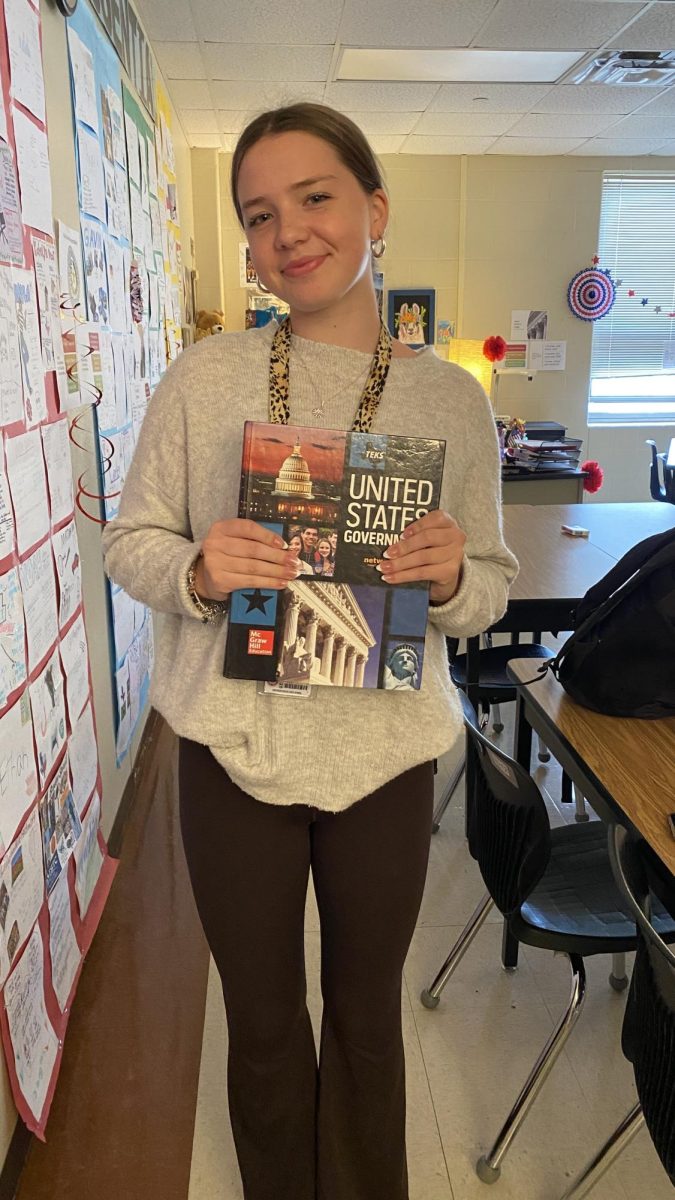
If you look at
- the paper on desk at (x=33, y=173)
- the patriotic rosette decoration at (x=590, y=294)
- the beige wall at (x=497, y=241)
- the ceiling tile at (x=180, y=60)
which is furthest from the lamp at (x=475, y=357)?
the paper on desk at (x=33, y=173)

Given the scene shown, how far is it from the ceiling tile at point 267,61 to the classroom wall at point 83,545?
43.5 inches

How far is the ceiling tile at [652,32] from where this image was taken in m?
3.10

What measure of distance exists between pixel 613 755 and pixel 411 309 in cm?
462

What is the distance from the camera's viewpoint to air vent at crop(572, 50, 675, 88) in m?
3.51

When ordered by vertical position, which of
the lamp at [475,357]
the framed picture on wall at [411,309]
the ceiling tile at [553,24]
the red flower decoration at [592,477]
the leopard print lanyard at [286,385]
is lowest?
the red flower decoration at [592,477]

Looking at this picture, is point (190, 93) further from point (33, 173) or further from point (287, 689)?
point (287, 689)

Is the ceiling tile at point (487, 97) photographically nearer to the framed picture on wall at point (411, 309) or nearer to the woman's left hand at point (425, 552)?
the framed picture on wall at point (411, 309)

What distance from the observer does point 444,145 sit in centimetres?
493

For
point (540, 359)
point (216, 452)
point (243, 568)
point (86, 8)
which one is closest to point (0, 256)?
point (216, 452)

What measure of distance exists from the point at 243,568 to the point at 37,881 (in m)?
0.88

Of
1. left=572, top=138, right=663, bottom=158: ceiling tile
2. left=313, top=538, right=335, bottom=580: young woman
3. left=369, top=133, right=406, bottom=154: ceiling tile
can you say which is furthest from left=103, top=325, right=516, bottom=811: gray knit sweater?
left=572, top=138, right=663, bottom=158: ceiling tile

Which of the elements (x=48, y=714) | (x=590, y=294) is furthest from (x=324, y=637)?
(x=590, y=294)

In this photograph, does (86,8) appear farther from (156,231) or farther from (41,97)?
(156,231)

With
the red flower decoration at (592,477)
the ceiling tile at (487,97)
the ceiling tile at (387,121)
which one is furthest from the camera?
the ceiling tile at (387,121)
